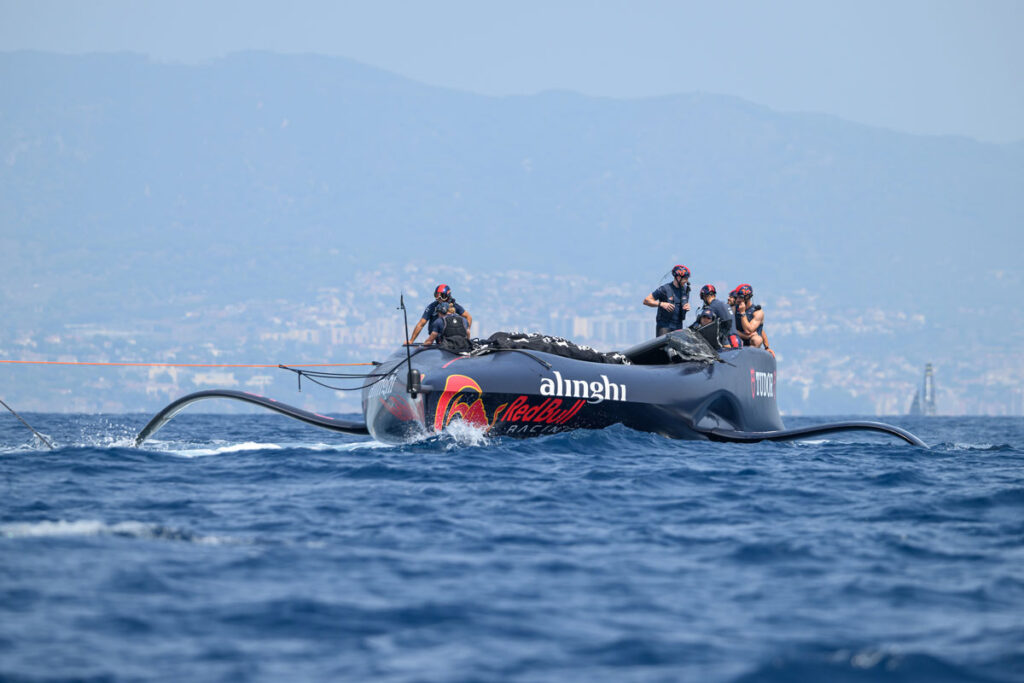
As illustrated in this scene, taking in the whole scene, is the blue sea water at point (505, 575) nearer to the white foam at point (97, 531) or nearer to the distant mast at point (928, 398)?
the white foam at point (97, 531)

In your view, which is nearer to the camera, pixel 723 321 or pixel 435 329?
pixel 435 329

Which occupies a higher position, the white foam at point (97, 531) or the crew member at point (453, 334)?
the crew member at point (453, 334)

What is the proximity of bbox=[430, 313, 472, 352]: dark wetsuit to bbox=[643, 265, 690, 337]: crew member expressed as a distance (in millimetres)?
3547

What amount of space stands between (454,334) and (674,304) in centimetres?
407

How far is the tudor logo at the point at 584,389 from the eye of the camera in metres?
11.8

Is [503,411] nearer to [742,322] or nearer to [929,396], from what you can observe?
[742,322]

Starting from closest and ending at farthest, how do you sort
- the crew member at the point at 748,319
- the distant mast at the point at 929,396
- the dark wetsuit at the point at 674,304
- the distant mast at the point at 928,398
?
the crew member at the point at 748,319, the dark wetsuit at the point at 674,304, the distant mast at the point at 929,396, the distant mast at the point at 928,398

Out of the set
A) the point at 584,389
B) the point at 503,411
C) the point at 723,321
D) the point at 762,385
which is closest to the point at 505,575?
the point at 503,411

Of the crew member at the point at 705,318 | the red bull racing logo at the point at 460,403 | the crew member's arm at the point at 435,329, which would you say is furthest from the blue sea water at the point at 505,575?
the crew member at the point at 705,318

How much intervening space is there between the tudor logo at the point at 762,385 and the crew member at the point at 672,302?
4.41 feet

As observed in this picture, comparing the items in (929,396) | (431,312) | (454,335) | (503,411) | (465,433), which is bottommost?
(929,396)

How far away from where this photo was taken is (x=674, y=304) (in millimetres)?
15383

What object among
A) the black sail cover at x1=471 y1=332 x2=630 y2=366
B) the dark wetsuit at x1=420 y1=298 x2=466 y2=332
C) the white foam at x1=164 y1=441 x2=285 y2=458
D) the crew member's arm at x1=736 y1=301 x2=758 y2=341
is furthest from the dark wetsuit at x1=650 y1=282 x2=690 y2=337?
the white foam at x1=164 y1=441 x2=285 y2=458

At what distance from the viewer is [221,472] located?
1012cm
